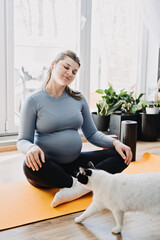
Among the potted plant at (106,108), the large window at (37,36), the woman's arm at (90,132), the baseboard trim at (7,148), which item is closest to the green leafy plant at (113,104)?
the potted plant at (106,108)

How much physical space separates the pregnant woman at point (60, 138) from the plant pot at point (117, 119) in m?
1.24

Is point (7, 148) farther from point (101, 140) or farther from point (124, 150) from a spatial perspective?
point (124, 150)

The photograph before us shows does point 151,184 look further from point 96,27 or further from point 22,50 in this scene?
point 96,27

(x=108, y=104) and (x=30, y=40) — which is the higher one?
(x=30, y=40)

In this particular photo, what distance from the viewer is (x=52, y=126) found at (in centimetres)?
176

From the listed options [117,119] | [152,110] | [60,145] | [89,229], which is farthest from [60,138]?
[152,110]

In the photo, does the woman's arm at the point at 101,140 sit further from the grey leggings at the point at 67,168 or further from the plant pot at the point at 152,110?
the plant pot at the point at 152,110

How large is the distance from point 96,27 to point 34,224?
8.34 ft

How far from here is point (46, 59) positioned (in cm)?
320

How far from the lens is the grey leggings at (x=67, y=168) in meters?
1.64

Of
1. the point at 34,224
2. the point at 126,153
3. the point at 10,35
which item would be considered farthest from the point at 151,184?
the point at 10,35

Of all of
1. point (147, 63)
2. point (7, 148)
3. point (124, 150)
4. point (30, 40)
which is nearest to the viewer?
point (124, 150)

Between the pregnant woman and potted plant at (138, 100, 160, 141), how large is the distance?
1482 millimetres

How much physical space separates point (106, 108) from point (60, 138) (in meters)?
1.56
